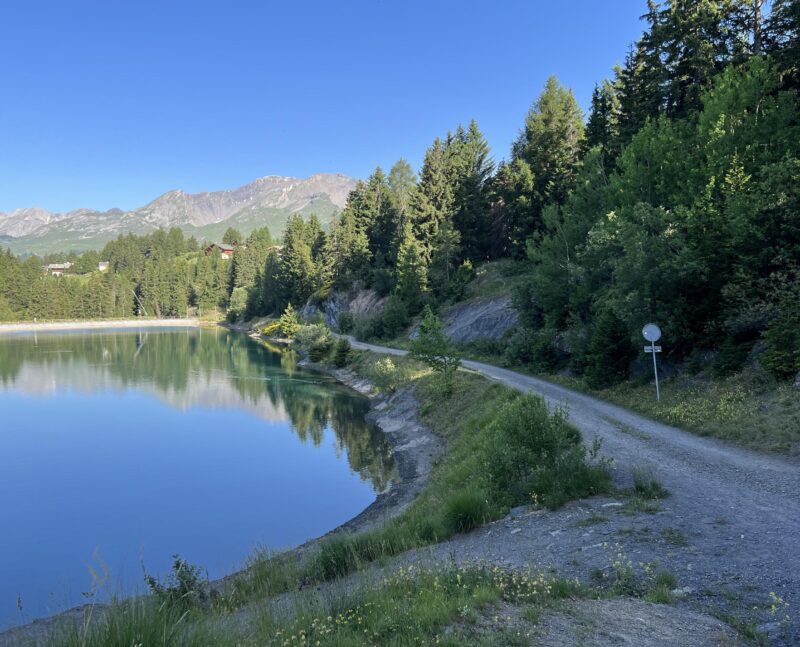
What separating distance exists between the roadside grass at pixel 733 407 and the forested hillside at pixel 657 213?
1.07 meters

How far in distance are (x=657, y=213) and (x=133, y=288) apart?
613 ft

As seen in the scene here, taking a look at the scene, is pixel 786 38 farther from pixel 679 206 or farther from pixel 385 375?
pixel 385 375

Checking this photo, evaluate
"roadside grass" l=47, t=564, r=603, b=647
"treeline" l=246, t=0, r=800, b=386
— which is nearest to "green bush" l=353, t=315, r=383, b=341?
"treeline" l=246, t=0, r=800, b=386

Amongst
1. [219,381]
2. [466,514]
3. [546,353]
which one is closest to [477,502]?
[466,514]

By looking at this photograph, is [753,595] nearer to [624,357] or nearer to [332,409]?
[624,357]

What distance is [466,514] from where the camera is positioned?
11812 millimetres

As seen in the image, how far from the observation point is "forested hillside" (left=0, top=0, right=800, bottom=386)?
20406 mm

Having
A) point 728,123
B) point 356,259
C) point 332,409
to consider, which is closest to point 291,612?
point 728,123

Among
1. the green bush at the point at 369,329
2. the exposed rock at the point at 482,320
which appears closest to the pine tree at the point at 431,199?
the green bush at the point at 369,329

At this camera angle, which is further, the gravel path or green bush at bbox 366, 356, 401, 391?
green bush at bbox 366, 356, 401, 391

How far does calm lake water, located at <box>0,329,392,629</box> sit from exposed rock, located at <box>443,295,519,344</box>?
41.1ft

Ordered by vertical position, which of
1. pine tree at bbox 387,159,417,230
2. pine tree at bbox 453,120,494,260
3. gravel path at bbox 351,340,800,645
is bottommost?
gravel path at bbox 351,340,800,645

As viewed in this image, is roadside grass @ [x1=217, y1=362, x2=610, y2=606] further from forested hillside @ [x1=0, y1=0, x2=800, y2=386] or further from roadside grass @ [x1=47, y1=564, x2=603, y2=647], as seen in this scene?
forested hillside @ [x1=0, y1=0, x2=800, y2=386]

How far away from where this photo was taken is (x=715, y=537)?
866 cm
